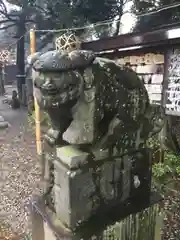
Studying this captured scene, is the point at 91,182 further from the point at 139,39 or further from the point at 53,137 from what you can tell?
the point at 139,39

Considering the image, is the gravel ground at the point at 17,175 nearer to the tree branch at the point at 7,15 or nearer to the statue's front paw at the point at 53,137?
the statue's front paw at the point at 53,137

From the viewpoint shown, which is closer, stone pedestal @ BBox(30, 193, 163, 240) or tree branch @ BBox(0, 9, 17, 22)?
stone pedestal @ BBox(30, 193, 163, 240)

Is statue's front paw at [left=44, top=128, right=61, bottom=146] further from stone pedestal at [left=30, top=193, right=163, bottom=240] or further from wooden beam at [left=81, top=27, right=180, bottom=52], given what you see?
wooden beam at [left=81, top=27, right=180, bottom=52]

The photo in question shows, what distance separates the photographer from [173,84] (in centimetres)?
424

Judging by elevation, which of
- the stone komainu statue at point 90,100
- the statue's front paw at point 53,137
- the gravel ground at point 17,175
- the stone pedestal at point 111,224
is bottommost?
the gravel ground at point 17,175

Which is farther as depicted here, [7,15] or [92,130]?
[7,15]

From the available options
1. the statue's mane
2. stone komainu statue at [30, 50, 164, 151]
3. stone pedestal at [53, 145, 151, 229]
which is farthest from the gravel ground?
the statue's mane

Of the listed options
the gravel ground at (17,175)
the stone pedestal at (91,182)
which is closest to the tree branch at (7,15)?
the gravel ground at (17,175)

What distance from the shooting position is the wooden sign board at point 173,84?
163 inches

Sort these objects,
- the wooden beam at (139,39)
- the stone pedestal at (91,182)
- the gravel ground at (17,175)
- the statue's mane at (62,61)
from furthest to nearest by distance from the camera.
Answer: the wooden beam at (139,39)
the gravel ground at (17,175)
the stone pedestal at (91,182)
the statue's mane at (62,61)

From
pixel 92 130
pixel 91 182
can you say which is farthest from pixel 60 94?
pixel 91 182

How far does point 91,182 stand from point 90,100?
52 centimetres

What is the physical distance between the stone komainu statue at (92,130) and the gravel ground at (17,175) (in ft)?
6.07

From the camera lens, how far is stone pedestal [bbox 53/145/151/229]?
1.44m
